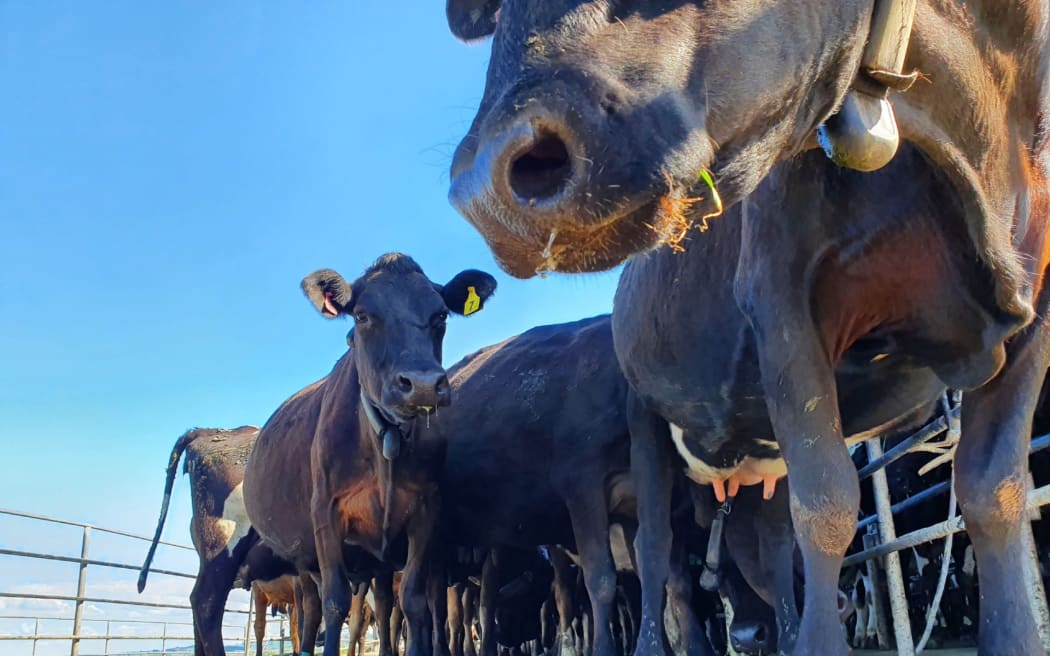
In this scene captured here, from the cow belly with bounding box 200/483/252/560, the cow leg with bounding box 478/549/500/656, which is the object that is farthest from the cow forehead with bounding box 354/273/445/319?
the cow belly with bounding box 200/483/252/560

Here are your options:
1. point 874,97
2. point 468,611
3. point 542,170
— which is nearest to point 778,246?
point 874,97

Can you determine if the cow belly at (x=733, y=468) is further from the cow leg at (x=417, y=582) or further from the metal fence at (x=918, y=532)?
the cow leg at (x=417, y=582)

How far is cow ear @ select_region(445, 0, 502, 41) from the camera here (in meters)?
2.92

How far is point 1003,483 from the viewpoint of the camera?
279 centimetres

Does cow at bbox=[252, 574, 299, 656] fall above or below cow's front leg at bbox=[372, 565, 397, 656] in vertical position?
above

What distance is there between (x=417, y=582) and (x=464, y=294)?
7.61 ft

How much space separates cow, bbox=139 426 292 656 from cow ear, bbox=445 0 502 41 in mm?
8391

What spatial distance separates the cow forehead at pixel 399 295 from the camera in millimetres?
7176

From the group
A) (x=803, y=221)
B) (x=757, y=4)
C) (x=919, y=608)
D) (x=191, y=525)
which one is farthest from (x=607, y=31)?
(x=191, y=525)

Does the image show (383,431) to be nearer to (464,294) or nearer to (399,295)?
(399,295)

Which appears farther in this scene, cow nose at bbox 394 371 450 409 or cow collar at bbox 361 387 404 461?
cow collar at bbox 361 387 404 461

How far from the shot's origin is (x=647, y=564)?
4789mm

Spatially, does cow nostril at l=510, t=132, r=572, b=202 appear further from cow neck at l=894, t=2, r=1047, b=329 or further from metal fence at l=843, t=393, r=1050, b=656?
metal fence at l=843, t=393, r=1050, b=656

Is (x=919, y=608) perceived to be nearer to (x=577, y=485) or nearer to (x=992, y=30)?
(x=577, y=485)
